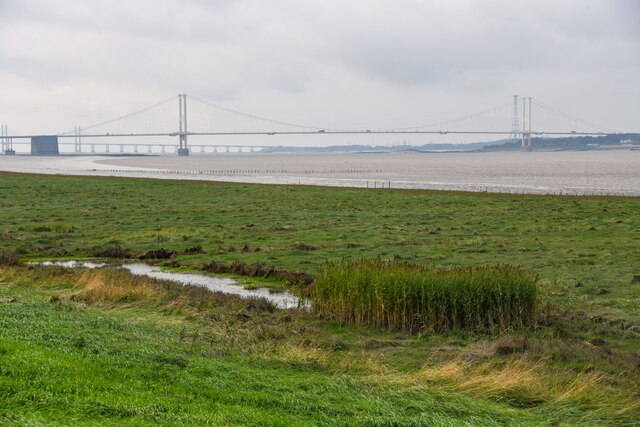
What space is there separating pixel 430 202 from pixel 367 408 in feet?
125

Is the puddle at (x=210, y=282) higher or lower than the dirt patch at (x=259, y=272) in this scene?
lower

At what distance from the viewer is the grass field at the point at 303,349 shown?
29.3 feet

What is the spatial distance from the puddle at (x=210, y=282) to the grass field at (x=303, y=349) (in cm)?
126

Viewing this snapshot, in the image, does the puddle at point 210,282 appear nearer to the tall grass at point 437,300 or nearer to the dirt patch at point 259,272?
the dirt patch at point 259,272

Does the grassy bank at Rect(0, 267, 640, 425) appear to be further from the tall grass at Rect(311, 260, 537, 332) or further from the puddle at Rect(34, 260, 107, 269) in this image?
the puddle at Rect(34, 260, 107, 269)

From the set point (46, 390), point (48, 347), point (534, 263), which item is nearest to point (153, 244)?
point (534, 263)

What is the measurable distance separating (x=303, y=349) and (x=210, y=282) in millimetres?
9196

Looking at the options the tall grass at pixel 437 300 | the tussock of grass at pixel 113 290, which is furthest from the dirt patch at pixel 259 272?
the tall grass at pixel 437 300

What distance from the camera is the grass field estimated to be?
894cm

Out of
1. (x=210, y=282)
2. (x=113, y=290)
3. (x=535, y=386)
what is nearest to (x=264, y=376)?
(x=535, y=386)

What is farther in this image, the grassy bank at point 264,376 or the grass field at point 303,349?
the grass field at point 303,349

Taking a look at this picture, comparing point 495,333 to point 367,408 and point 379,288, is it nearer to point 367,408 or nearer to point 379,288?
point 379,288

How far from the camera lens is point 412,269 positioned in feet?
53.7

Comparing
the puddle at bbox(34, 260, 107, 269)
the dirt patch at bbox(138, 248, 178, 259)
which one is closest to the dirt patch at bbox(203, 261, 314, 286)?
the dirt patch at bbox(138, 248, 178, 259)
